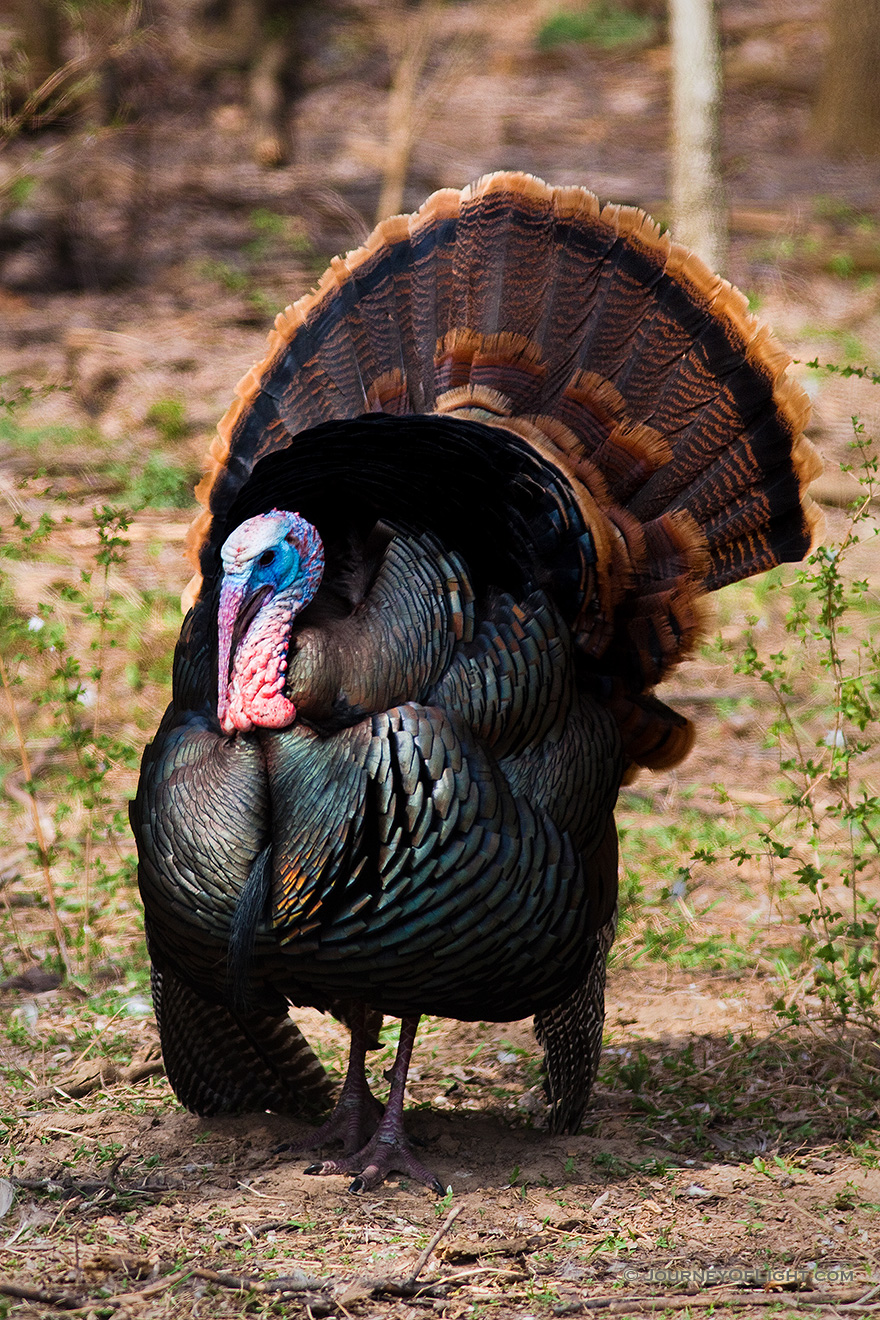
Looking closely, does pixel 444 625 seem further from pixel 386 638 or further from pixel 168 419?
pixel 168 419

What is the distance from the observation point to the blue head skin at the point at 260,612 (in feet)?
9.89

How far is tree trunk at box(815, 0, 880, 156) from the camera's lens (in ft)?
37.4

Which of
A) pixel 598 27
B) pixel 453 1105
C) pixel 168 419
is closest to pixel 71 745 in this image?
pixel 453 1105

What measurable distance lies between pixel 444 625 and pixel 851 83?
10.6 metres

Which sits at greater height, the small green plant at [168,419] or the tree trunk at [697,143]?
the tree trunk at [697,143]

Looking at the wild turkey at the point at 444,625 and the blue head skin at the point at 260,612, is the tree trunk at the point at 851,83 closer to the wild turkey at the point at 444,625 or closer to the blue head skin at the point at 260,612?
the wild turkey at the point at 444,625

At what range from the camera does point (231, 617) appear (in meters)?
3.05

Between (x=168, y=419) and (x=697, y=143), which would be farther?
(x=697, y=143)

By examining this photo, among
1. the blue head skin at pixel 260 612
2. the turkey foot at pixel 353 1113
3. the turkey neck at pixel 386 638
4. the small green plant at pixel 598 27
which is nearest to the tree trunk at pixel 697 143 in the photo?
the turkey neck at pixel 386 638

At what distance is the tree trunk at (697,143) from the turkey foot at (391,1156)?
6.23 meters

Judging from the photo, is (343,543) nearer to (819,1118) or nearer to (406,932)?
(406,932)

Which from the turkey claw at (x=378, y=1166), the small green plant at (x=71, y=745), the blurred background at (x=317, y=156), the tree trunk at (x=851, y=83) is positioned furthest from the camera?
the tree trunk at (x=851, y=83)

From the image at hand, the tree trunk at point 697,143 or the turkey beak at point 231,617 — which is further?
the tree trunk at point 697,143

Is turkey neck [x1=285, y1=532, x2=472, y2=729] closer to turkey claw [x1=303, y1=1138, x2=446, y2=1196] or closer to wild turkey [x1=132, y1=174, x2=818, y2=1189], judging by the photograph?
wild turkey [x1=132, y1=174, x2=818, y2=1189]
